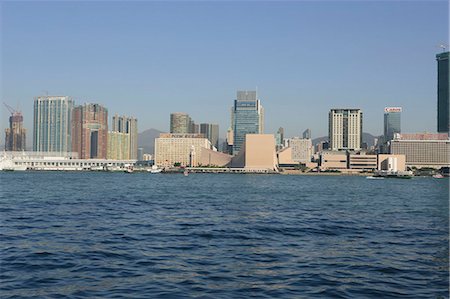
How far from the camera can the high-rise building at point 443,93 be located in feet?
623

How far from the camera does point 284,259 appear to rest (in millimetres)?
11594

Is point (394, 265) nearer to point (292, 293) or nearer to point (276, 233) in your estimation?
point (292, 293)

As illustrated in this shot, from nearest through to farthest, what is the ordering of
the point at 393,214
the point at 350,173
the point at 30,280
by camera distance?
the point at 30,280 < the point at 393,214 < the point at 350,173

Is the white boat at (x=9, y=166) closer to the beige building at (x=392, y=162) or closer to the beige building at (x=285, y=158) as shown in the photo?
the beige building at (x=285, y=158)

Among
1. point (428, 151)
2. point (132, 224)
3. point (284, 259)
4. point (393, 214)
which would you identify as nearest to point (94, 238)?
point (132, 224)

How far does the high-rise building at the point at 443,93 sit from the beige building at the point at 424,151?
48326 millimetres

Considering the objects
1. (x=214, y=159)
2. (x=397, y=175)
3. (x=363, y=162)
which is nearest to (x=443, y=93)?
(x=363, y=162)

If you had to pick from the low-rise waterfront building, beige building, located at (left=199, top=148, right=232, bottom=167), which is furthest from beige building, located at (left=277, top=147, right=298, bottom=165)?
the low-rise waterfront building

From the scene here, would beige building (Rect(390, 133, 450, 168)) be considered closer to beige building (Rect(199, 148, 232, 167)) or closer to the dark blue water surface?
beige building (Rect(199, 148, 232, 167))

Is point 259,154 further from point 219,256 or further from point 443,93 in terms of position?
point 219,256

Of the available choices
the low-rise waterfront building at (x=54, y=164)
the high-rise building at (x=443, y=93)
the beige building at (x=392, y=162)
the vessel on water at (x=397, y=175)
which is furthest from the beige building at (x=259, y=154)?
the high-rise building at (x=443, y=93)

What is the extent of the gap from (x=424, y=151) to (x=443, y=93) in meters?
58.6

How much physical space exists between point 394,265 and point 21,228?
1131 cm

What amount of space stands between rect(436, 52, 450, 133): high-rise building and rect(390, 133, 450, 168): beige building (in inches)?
1903
